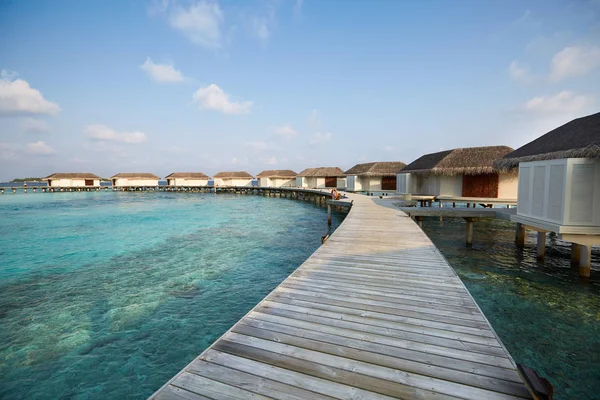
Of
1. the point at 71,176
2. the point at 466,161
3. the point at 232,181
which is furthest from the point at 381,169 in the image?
the point at 71,176

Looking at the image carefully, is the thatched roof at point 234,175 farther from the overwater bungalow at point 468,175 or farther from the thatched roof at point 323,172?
the overwater bungalow at point 468,175

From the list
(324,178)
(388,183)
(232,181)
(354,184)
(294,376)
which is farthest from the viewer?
(232,181)

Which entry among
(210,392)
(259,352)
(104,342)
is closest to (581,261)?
(259,352)

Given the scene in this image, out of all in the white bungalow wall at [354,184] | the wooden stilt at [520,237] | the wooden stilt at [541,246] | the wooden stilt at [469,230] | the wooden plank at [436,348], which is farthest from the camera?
the white bungalow wall at [354,184]

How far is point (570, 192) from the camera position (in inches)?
288

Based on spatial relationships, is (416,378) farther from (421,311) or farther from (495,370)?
(421,311)

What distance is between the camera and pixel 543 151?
360 inches

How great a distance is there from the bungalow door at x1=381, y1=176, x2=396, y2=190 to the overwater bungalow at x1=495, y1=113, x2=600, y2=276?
20.5m

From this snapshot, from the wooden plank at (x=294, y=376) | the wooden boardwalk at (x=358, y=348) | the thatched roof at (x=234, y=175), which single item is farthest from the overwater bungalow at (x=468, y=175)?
the thatched roof at (x=234, y=175)

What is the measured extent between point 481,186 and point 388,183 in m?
13.5

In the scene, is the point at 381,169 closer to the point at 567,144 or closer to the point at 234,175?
the point at 567,144

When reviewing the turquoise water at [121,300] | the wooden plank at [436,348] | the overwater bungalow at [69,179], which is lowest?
the turquoise water at [121,300]

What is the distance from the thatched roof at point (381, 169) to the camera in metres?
29.8

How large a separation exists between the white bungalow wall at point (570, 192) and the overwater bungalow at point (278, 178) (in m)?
41.1
